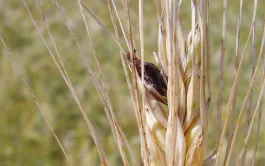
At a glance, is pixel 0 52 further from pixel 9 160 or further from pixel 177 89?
pixel 177 89

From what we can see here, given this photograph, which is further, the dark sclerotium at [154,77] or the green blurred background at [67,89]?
the green blurred background at [67,89]

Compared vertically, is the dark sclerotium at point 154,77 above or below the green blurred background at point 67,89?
below

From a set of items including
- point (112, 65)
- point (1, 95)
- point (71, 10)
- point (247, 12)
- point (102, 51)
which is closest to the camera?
point (1, 95)

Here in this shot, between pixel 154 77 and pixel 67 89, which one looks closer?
pixel 154 77

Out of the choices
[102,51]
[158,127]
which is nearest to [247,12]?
[102,51]

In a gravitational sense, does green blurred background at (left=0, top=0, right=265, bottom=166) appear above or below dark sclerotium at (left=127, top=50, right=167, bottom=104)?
above

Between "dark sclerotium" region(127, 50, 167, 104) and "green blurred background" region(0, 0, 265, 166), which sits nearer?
"dark sclerotium" region(127, 50, 167, 104)

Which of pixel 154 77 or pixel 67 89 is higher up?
pixel 67 89

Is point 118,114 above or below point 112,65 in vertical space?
below
